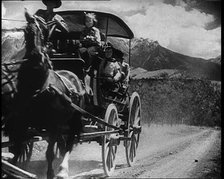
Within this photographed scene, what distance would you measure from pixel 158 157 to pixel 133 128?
730 mm

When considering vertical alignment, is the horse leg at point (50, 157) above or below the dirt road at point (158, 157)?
above

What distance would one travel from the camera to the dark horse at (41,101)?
3.83 m

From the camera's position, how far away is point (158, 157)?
20.4 ft

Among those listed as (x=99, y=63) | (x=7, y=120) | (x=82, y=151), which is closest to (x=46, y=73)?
(x=7, y=120)

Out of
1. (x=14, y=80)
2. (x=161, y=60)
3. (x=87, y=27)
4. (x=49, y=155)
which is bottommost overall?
(x=49, y=155)

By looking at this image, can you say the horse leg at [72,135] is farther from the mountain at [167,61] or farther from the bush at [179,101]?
the bush at [179,101]

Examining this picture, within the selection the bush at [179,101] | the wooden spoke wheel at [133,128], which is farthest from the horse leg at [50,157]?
the bush at [179,101]

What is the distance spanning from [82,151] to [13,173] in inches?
170

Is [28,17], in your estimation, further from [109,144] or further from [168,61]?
[168,61]

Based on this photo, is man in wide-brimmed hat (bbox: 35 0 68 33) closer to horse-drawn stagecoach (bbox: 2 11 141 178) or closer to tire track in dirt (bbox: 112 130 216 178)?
horse-drawn stagecoach (bbox: 2 11 141 178)

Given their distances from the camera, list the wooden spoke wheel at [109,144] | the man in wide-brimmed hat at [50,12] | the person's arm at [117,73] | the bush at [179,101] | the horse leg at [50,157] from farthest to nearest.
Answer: the bush at [179,101]
the person's arm at [117,73]
the wooden spoke wheel at [109,144]
the man in wide-brimmed hat at [50,12]
the horse leg at [50,157]

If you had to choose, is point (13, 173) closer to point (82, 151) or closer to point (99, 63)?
point (99, 63)

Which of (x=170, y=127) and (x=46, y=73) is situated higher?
(x=46, y=73)

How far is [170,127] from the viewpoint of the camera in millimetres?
9078
